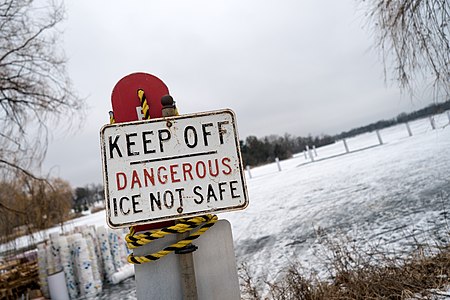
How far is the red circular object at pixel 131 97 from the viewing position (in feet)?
4.50

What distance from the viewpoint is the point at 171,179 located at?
1.16 m

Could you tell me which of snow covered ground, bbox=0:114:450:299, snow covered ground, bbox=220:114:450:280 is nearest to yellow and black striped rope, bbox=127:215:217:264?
snow covered ground, bbox=0:114:450:299

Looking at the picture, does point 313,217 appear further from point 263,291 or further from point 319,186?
point 319,186

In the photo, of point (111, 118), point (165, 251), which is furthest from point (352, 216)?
point (111, 118)

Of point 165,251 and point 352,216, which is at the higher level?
point 165,251

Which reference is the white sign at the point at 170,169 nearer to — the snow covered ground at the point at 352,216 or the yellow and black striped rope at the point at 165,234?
the yellow and black striped rope at the point at 165,234

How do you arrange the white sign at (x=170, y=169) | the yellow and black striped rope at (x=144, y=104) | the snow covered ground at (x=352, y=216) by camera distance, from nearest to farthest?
1. the white sign at (x=170, y=169)
2. the yellow and black striped rope at (x=144, y=104)
3. the snow covered ground at (x=352, y=216)

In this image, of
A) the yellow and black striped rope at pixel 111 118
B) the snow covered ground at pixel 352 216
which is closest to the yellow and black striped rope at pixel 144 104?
the yellow and black striped rope at pixel 111 118

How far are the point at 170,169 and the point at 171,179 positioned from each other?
4 centimetres

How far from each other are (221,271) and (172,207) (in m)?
0.37

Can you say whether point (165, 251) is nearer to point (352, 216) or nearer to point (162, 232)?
point (162, 232)

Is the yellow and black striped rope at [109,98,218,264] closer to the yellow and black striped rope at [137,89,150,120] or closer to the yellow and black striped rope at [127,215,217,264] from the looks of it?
the yellow and black striped rope at [127,215,217,264]

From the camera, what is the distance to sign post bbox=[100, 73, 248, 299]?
3.75ft

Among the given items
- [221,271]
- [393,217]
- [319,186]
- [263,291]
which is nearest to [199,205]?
[221,271]
